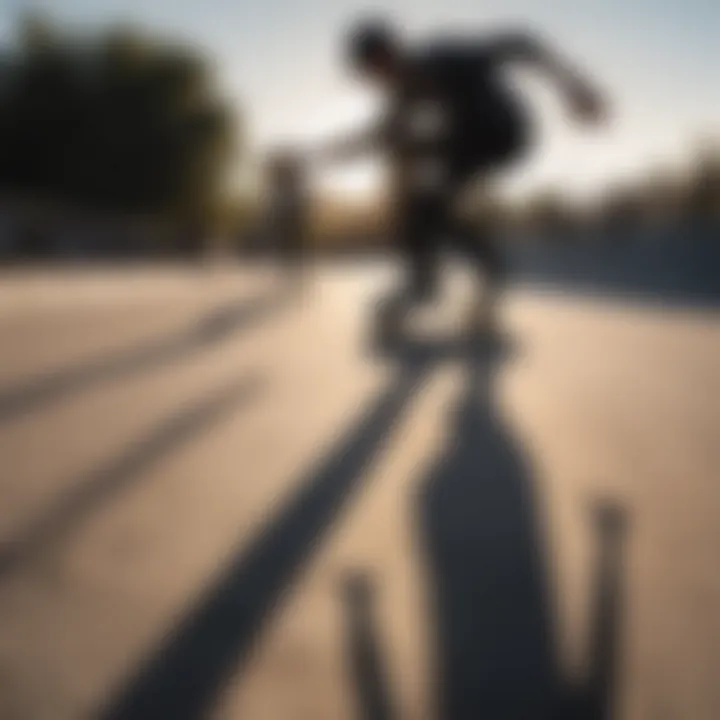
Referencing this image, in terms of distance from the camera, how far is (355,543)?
129 centimetres

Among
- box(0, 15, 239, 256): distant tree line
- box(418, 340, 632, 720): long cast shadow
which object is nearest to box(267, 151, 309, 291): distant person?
box(418, 340, 632, 720): long cast shadow

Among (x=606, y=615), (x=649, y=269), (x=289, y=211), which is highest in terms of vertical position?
(x=289, y=211)

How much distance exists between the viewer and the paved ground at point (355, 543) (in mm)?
894

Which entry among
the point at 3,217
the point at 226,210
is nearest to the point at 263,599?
the point at 3,217

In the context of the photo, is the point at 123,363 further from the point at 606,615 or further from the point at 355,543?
the point at 606,615

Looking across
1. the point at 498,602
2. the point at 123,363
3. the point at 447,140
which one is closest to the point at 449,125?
the point at 447,140

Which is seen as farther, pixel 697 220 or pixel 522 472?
pixel 697 220

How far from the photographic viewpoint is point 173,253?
928 inches

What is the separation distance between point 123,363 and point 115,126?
27.7m

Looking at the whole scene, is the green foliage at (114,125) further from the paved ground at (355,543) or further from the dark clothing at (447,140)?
the paved ground at (355,543)

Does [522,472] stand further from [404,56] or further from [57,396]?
[404,56]

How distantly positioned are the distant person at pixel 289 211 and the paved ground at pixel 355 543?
2.82m

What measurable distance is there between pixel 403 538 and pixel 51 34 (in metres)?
32.5

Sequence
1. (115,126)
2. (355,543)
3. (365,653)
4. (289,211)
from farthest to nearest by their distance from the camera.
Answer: (115,126) → (289,211) → (355,543) → (365,653)
